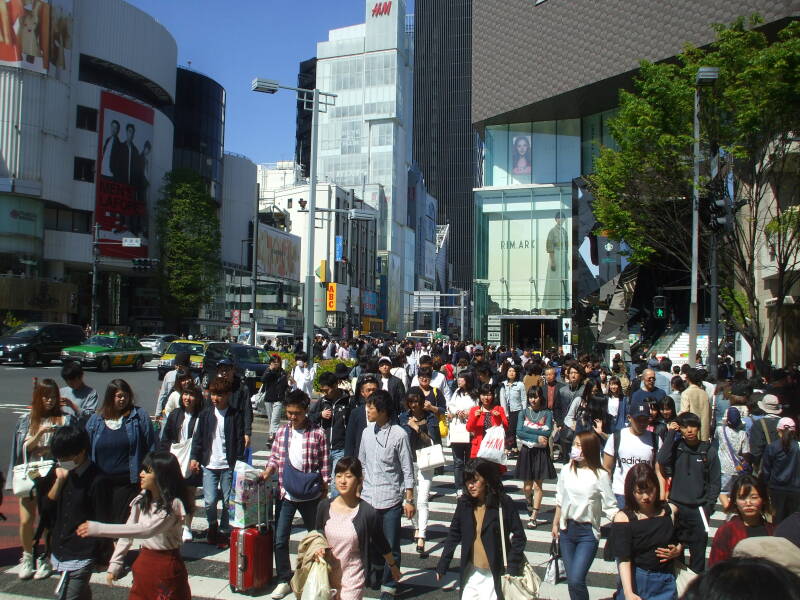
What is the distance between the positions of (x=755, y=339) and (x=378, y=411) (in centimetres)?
1551

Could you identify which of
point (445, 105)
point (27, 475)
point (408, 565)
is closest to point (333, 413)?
point (408, 565)

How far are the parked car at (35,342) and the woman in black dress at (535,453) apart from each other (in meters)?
27.2

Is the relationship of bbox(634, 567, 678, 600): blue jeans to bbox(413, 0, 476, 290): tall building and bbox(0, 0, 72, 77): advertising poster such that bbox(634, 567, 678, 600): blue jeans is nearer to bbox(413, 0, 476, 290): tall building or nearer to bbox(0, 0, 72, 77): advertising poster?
bbox(0, 0, 72, 77): advertising poster

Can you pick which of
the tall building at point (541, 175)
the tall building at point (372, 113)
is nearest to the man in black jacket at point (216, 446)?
the tall building at point (541, 175)

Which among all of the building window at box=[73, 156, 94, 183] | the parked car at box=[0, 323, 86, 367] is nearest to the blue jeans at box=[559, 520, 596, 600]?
the parked car at box=[0, 323, 86, 367]

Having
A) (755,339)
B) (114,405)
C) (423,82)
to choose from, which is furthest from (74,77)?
(423,82)

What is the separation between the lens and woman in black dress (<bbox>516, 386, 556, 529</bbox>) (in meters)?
9.01

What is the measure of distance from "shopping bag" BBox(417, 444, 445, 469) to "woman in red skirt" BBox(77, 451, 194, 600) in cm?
355

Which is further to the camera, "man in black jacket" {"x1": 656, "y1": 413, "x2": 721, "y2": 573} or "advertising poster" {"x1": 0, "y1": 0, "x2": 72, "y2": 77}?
"advertising poster" {"x1": 0, "y1": 0, "x2": 72, "y2": 77}

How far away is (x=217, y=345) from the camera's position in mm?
27656

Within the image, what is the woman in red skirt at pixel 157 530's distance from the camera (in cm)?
457

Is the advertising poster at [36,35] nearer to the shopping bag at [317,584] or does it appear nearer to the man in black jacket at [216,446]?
the man in black jacket at [216,446]

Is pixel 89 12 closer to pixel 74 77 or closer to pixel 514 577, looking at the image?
pixel 74 77

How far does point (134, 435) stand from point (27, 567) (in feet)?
5.12
